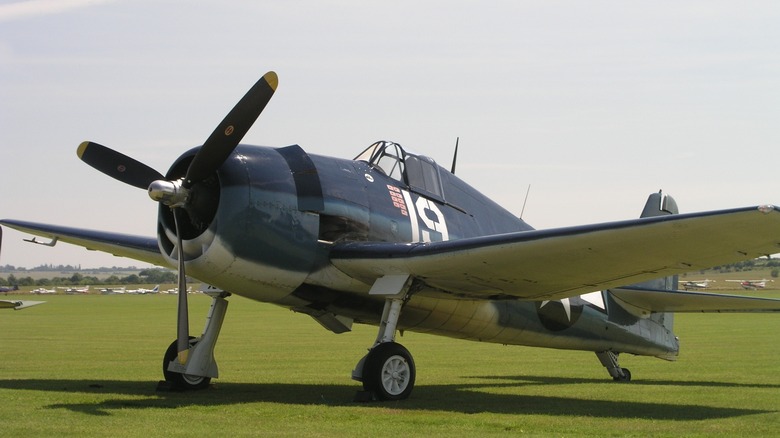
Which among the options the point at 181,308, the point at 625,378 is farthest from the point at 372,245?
the point at 625,378

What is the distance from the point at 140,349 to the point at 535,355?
28.7 feet

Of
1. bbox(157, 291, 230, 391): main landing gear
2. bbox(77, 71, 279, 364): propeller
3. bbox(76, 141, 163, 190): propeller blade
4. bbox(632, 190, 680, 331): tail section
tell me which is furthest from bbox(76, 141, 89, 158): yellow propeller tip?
bbox(632, 190, 680, 331): tail section

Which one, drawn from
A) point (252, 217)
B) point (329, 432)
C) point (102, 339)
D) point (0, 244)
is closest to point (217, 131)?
point (252, 217)

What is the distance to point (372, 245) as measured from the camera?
11750 mm

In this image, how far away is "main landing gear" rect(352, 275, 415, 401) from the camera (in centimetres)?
1103

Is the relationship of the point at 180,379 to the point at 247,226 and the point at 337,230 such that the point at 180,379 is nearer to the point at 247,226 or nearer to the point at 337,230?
the point at 247,226

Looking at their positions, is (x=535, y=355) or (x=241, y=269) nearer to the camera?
(x=241, y=269)

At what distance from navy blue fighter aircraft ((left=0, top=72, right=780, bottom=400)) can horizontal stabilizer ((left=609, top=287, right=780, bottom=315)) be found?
0.36m

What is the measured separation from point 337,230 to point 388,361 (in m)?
1.73

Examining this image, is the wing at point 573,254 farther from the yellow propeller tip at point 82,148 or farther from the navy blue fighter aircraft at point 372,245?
the yellow propeller tip at point 82,148

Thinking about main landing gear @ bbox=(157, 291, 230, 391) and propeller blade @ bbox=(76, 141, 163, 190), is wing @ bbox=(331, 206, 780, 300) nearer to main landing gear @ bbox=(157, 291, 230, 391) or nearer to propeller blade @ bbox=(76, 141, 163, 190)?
main landing gear @ bbox=(157, 291, 230, 391)

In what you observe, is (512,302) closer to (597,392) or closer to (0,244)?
(597,392)

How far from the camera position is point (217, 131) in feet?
35.0

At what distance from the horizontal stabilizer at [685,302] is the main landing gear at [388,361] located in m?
5.27
